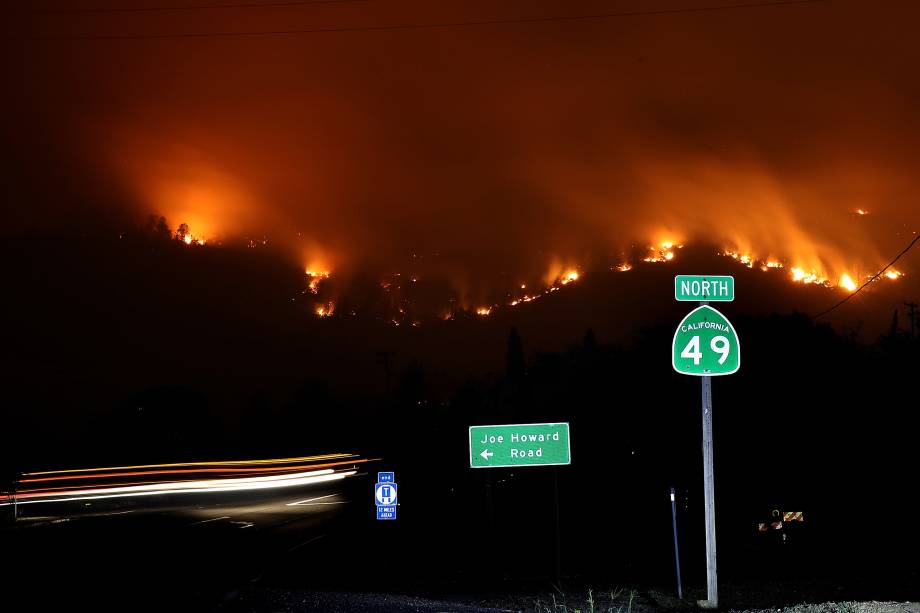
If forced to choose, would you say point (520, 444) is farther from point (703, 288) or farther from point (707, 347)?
point (703, 288)

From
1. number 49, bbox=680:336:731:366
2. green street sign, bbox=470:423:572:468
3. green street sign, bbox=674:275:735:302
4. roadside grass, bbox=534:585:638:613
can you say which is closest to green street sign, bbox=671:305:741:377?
number 49, bbox=680:336:731:366

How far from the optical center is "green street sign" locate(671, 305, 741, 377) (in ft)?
42.1

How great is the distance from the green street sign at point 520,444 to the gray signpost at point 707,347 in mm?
3777

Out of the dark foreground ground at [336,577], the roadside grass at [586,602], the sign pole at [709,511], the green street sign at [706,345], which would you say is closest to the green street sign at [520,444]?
the dark foreground ground at [336,577]

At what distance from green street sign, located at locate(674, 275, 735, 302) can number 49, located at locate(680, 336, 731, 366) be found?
Result: 23.6 inches

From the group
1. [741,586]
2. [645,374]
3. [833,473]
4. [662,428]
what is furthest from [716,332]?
[645,374]

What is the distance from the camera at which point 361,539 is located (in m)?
25.1

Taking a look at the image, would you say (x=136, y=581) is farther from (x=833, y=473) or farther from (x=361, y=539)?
(x=833, y=473)

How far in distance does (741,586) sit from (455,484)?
33.2m

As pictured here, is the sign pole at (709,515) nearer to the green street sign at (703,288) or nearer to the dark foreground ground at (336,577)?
the dark foreground ground at (336,577)

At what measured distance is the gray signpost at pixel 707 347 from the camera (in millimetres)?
12758

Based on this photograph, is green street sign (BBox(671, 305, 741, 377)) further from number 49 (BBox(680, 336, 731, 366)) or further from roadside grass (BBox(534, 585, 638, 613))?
roadside grass (BBox(534, 585, 638, 613))

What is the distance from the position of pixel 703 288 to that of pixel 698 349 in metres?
0.91

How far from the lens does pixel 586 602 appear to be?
13430 millimetres
